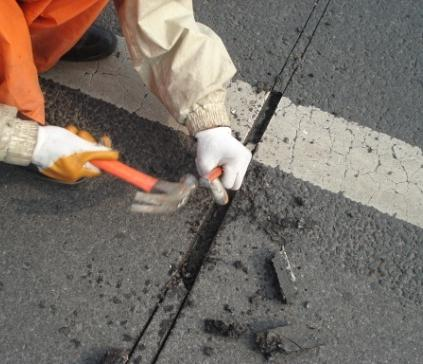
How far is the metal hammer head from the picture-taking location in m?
1.67

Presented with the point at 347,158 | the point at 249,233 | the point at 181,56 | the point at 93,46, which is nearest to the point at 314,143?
the point at 347,158

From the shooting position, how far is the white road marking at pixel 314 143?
214 cm

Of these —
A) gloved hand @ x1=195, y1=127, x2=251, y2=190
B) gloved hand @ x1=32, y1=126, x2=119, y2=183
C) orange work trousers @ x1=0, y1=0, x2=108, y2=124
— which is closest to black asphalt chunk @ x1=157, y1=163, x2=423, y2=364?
gloved hand @ x1=195, y1=127, x2=251, y2=190

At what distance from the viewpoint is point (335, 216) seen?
2.06m

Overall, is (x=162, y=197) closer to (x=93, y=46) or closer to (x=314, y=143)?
(x=314, y=143)

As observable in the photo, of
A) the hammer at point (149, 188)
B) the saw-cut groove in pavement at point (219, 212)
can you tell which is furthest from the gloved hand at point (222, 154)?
the saw-cut groove in pavement at point (219, 212)

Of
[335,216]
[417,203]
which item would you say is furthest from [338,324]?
[417,203]

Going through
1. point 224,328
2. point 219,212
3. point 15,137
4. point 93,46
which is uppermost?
point 15,137

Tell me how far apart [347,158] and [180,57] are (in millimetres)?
883

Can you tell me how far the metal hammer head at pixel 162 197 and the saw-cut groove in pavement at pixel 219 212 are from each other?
291 mm

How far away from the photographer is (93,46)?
90.6 inches

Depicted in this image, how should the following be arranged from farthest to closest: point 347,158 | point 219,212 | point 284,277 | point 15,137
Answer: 1. point 347,158
2. point 219,212
3. point 284,277
4. point 15,137

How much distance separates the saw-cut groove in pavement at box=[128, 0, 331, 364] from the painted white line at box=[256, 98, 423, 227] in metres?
0.05

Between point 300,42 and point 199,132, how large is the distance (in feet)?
3.16
